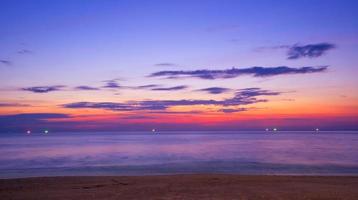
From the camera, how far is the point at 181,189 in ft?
56.6

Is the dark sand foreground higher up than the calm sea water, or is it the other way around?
the dark sand foreground

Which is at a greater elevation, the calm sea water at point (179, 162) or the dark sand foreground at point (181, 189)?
the dark sand foreground at point (181, 189)

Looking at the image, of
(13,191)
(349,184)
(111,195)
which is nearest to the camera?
(111,195)

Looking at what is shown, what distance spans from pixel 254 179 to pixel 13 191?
12449 mm

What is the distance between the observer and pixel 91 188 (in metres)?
18.1

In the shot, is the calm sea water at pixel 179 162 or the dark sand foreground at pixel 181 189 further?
the calm sea water at pixel 179 162

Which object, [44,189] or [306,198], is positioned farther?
[44,189]

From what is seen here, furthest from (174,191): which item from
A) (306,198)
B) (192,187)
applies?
(306,198)

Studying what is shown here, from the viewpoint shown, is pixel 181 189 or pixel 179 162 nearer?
pixel 181 189

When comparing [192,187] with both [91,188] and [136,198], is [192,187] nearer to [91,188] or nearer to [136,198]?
[136,198]

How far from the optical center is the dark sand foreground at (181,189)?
15414 mm

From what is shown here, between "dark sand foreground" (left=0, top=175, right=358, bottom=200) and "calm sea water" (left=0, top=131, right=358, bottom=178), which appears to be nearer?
"dark sand foreground" (left=0, top=175, right=358, bottom=200)

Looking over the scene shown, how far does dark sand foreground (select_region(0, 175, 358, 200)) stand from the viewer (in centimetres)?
1541

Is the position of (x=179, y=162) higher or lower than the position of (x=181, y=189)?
lower
